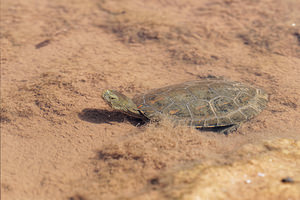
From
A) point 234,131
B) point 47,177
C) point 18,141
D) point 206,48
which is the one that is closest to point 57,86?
point 18,141

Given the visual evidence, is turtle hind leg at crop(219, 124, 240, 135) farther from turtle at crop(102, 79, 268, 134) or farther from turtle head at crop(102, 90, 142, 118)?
turtle head at crop(102, 90, 142, 118)

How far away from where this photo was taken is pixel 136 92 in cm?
498

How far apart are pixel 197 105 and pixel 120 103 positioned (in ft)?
4.22

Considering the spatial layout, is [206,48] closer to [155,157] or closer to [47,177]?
[155,157]

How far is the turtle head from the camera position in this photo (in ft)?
13.5

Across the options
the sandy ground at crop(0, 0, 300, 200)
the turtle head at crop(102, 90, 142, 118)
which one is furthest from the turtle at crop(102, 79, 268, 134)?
the sandy ground at crop(0, 0, 300, 200)

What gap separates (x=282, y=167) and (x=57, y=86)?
401 centimetres

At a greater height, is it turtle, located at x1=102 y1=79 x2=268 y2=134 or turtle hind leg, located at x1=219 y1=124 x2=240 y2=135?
turtle, located at x1=102 y1=79 x2=268 y2=134

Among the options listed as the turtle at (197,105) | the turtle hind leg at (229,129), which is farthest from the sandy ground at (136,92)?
the turtle at (197,105)

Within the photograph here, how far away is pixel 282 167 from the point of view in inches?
117

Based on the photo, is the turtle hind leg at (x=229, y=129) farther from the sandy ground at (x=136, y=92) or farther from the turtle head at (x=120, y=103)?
the turtle head at (x=120, y=103)

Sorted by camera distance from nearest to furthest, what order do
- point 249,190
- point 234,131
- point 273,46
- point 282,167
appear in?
point 249,190 < point 282,167 < point 234,131 < point 273,46

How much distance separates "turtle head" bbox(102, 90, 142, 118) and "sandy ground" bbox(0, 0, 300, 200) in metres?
0.23

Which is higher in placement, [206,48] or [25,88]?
[206,48]
